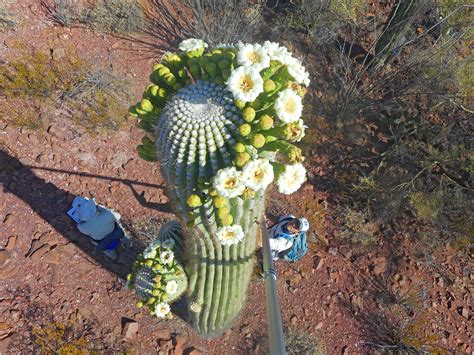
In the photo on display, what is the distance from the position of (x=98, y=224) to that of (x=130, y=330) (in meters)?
1.19

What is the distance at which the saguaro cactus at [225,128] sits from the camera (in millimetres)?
2281

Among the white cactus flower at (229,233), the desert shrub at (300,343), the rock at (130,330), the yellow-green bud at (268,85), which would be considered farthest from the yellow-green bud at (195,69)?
the desert shrub at (300,343)

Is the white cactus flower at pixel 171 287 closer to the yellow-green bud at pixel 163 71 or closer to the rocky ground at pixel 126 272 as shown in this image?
the rocky ground at pixel 126 272

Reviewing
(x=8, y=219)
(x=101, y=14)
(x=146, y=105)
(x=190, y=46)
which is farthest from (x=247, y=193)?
(x=101, y=14)

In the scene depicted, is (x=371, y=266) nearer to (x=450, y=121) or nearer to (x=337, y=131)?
(x=337, y=131)

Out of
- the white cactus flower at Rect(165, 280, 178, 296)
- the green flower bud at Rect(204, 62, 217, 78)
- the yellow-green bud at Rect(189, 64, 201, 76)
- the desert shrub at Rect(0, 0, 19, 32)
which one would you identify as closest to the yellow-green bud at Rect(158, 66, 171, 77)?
the yellow-green bud at Rect(189, 64, 201, 76)

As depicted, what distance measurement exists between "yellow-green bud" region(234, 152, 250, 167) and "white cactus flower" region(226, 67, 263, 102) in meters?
0.31

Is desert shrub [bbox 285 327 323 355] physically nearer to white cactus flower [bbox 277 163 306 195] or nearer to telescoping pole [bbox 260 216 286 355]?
telescoping pole [bbox 260 216 286 355]

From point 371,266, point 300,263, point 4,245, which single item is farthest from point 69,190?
point 371,266

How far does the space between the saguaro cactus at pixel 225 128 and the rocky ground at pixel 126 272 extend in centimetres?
215

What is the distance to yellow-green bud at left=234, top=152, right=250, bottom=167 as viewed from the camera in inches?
89.8

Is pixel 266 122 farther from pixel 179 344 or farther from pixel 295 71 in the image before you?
pixel 179 344

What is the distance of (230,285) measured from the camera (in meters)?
3.52

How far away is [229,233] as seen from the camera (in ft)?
8.87
